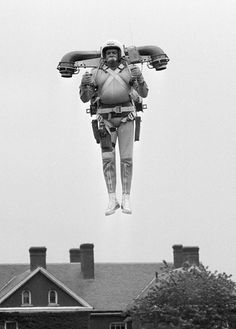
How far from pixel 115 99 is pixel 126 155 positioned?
0.87 metres

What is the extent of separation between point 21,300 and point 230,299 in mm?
18110

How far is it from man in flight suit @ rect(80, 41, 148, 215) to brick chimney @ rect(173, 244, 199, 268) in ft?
350

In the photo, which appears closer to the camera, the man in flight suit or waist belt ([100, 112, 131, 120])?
the man in flight suit

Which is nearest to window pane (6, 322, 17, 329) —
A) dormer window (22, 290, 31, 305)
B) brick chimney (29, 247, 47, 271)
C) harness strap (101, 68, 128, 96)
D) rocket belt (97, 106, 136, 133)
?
dormer window (22, 290, 31, 305)

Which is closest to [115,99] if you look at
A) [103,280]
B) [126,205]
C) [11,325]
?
[126,205]

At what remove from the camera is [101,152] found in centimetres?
2069

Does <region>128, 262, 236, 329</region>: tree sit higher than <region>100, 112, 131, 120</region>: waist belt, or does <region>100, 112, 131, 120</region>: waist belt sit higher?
<region>128, 262, 236, 329</region>: tree

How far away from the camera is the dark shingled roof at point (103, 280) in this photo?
119 meters

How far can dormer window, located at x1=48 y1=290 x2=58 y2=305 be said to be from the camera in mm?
114562

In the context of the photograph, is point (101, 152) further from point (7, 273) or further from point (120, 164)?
point (7, 273)

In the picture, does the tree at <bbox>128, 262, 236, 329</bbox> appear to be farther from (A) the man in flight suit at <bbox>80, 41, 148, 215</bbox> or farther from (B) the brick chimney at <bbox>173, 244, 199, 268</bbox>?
(A) the man in flight suit at <bbox>80, 41, 148, 215</bbox>

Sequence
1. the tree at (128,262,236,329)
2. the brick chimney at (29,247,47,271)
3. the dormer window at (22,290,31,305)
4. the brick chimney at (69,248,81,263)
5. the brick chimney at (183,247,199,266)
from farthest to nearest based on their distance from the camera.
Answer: the brick chimney at (69,248,81,263) → the brick chimney at (183,247,199,266) → the brick chimney at (29,247,47,271) → the dormer window at (22,290,31,305) → the tree at (128,262,236,329)

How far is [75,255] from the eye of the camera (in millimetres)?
131125

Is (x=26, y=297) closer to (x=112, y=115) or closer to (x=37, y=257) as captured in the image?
(x=37, y=257)
